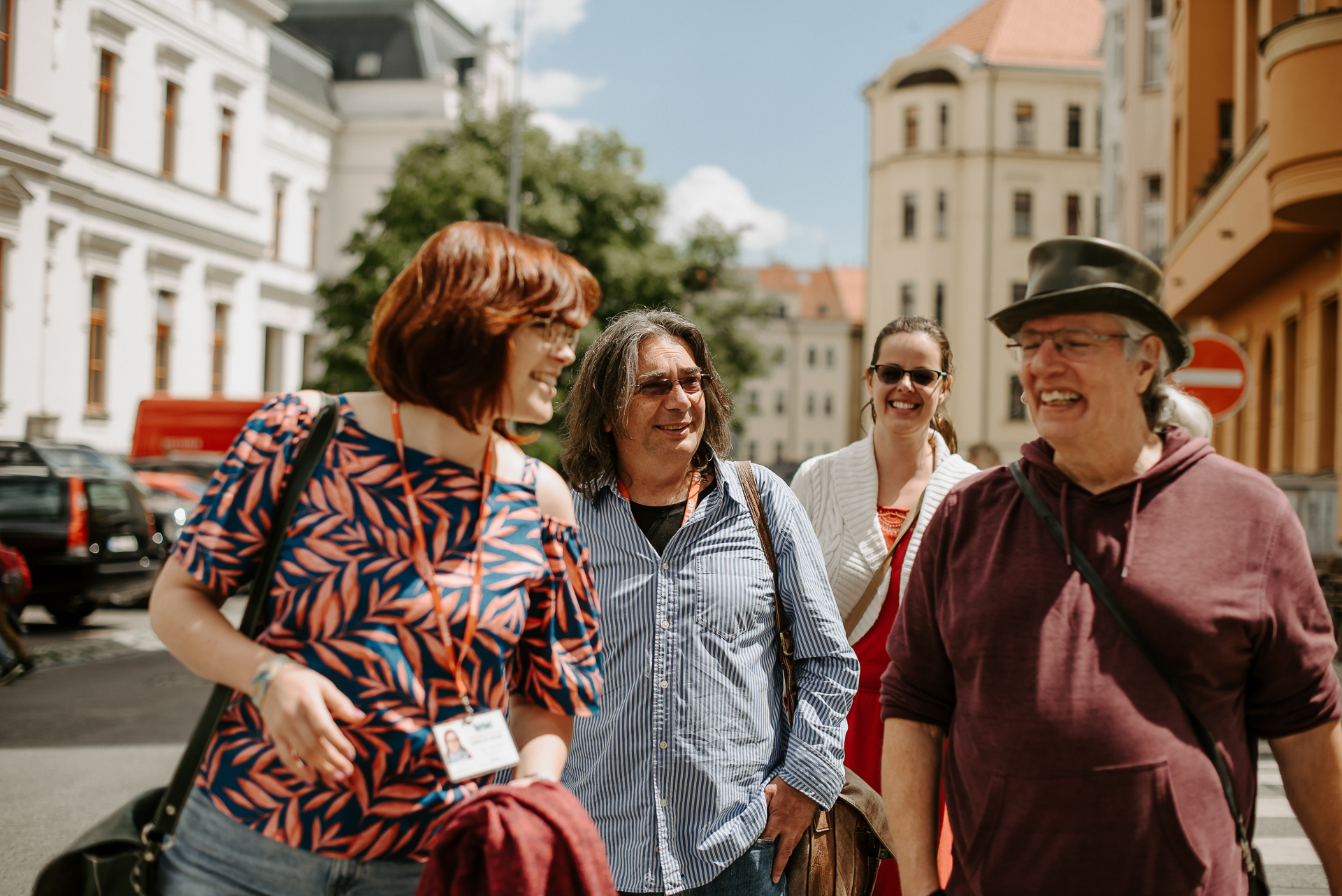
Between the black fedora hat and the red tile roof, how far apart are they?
57.9 meters

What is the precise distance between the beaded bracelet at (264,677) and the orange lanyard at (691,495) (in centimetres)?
149

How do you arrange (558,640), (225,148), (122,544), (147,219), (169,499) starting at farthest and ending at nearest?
(225,148) < (147,219) < (169,499) < (122,544) < (558,640)

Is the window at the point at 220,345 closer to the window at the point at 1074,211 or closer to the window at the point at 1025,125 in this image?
the window at the point at 1025,125

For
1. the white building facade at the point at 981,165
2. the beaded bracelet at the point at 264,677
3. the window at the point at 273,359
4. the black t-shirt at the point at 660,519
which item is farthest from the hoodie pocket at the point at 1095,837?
the white building facade at the point at 981,165

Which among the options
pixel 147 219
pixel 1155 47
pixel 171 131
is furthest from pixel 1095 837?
pixel 171 131

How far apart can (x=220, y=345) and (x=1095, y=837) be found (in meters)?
38.7

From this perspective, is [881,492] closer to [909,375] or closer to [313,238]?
→ [909,375]

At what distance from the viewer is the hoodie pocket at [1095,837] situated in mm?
2309

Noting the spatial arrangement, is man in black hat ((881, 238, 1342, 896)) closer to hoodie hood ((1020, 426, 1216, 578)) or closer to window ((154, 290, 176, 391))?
hoodie hood ((1020, 426, 1216, 578))

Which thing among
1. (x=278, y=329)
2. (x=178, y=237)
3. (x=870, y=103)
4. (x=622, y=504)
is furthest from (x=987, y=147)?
(x=622, y=504)

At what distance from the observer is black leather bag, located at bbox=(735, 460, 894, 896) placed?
3320 millimetres

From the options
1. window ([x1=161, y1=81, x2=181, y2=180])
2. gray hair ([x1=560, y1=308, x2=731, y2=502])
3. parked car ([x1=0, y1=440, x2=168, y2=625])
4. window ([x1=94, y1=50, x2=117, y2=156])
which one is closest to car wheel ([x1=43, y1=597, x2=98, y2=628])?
parked car ([x1=0, y1=440, x2=168, y2=625])

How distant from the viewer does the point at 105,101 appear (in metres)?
31.5

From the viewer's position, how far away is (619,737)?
10.3ft
